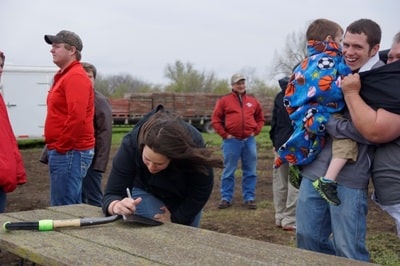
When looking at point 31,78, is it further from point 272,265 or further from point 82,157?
point 272,265

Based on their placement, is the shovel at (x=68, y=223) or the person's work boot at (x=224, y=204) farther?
the person's work boot at (x=224, y=204)

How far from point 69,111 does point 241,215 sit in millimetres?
2882

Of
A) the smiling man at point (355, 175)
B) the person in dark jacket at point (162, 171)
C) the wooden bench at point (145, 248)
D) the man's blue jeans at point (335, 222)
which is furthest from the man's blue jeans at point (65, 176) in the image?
the smiling man at point (355, 175)

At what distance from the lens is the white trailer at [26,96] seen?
16.1 meters

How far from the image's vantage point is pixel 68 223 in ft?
9.48

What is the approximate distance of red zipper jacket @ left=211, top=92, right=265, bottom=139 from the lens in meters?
7.38

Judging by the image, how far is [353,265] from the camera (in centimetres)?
213

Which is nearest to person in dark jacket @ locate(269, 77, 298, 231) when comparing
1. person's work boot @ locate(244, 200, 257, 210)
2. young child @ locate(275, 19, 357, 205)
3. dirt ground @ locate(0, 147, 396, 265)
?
dirt ground @ locate(0, 147, 396, 265)

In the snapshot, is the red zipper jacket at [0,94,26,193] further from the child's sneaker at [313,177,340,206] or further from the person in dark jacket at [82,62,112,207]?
the child's sneaker at [313,177,340,206]

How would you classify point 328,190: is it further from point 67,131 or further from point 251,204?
point 251,204

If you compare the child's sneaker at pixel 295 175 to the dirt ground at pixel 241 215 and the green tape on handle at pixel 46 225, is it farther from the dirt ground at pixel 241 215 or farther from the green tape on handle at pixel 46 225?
the dirt ground at pixel 241 215

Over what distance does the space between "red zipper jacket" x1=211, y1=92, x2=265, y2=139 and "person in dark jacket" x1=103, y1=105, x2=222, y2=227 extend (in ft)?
12.9

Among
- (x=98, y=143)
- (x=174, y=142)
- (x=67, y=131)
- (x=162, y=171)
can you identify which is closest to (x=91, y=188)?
(x=98, y=143)

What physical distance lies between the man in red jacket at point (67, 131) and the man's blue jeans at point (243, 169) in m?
2.81
